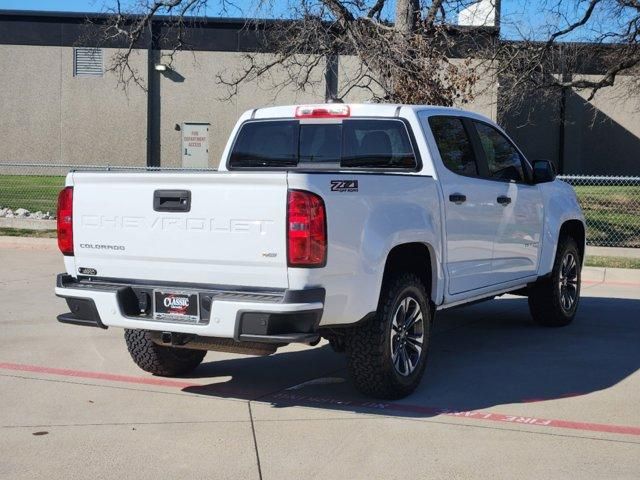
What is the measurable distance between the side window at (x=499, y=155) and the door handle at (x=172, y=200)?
122 inches

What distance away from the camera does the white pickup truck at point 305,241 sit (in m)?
5.58

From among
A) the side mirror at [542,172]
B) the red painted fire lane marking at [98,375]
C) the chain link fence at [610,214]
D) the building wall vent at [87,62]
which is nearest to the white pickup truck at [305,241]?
the red painted fire lane marking at [98,375]

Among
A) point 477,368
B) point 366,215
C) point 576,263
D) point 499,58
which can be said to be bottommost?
point 477,368

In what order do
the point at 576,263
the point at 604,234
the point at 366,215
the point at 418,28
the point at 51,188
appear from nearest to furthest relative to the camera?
the point at 366,215
the point at 576,263
the point at 418,28
the point at 604,234
the point at 51,188

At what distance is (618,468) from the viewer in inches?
202

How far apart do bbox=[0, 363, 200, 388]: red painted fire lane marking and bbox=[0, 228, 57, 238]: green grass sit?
10.3m

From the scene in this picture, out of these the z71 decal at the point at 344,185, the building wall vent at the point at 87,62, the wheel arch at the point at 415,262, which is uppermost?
the building wall vent at the point at 87,62

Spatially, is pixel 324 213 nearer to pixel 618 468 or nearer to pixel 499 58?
pixel 618 468

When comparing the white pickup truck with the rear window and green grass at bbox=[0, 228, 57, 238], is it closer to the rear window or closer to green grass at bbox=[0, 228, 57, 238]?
the rear window

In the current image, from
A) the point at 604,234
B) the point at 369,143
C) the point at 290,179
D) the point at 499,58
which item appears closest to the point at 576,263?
the point at 369,143

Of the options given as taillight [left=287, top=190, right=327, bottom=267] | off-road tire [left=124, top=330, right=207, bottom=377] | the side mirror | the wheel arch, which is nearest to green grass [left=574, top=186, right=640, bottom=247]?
the side mirror

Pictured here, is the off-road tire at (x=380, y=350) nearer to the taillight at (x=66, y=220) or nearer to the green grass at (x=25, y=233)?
the taillight at (x=66, y=220)

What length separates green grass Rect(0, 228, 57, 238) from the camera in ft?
57.6

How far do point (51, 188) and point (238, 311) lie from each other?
1861 centimetres
